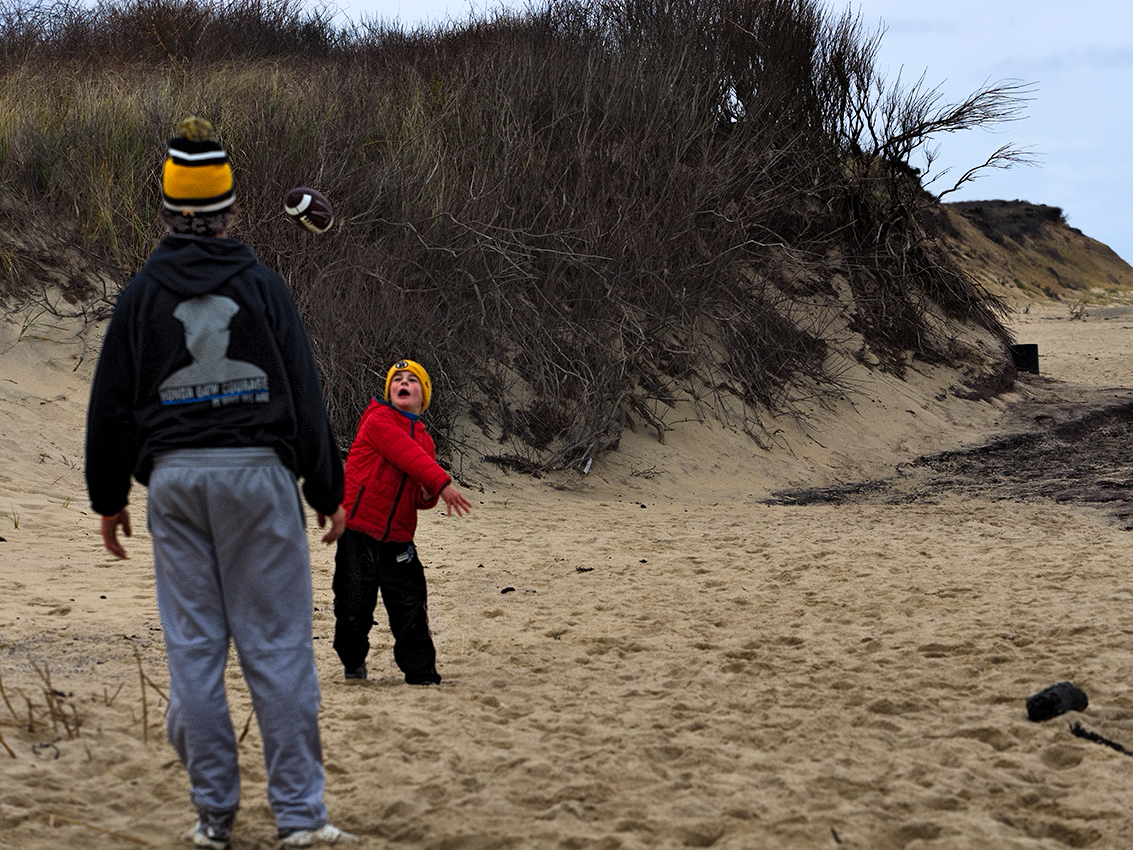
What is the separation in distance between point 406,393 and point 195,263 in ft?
5.36

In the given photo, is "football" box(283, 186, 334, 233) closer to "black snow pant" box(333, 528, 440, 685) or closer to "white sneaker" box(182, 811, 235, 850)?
"black snow pant" box(333, 528, 440, 685)

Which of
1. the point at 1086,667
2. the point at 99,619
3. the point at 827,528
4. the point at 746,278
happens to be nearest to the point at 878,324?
the point at 746,278

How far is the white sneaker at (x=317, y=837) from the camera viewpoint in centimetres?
262

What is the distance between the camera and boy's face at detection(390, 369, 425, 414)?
4.11 meters

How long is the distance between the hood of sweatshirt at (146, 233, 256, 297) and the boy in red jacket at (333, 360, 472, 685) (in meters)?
1.52

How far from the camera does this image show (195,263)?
2.53 metres

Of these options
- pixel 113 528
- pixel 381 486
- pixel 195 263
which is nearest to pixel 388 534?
pixel 381 486

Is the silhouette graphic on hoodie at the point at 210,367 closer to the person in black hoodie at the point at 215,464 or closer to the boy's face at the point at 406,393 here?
the person in black hoodie at the point at 215,464

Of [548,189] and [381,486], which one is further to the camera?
[548,189]

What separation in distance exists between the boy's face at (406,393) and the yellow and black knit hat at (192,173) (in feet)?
5.20

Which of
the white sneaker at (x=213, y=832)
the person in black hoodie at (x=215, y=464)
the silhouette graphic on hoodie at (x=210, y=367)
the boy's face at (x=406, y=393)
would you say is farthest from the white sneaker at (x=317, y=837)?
the boy's face at (x=406, y=393)

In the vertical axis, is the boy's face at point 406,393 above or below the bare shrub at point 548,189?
below

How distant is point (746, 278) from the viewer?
13695 millimetres

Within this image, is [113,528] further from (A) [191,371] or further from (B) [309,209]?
(B) [309,209]
